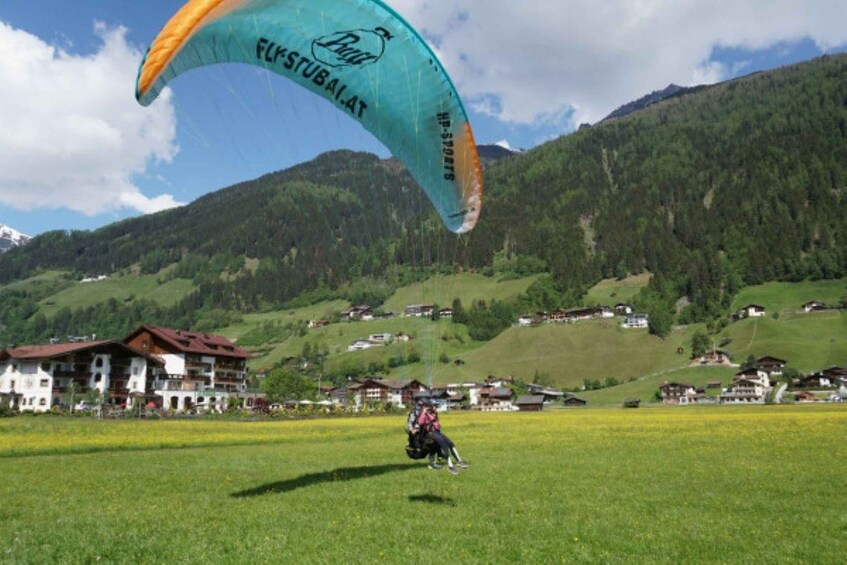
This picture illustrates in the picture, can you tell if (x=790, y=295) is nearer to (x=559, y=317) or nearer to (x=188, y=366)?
(x=559, y=317)

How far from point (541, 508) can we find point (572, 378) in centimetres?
14104

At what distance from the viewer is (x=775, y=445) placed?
78.6 feet

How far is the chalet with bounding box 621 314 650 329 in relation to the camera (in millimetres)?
175750

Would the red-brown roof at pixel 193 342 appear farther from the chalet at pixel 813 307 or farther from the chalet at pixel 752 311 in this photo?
the chalet at pixel 813 307

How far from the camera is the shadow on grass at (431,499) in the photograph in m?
12.5

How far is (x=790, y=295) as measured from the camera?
180 metres

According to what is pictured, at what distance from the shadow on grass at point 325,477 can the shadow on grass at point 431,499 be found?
3227mm

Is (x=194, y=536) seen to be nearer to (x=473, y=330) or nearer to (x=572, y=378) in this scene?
(x=572, y=378)

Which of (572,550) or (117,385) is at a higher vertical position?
(117,385)

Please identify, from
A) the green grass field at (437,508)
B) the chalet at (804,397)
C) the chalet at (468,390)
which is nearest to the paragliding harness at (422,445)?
the green grass field at (437,508)

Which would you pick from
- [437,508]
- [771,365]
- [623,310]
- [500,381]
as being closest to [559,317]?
[623,310]

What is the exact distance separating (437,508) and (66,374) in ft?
257

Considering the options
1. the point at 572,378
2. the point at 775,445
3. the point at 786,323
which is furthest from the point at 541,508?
the point at 786,323

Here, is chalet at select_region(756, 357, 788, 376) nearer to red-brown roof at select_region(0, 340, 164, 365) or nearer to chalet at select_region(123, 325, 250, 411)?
chalet at select_region(123, 325, 250, 411)
